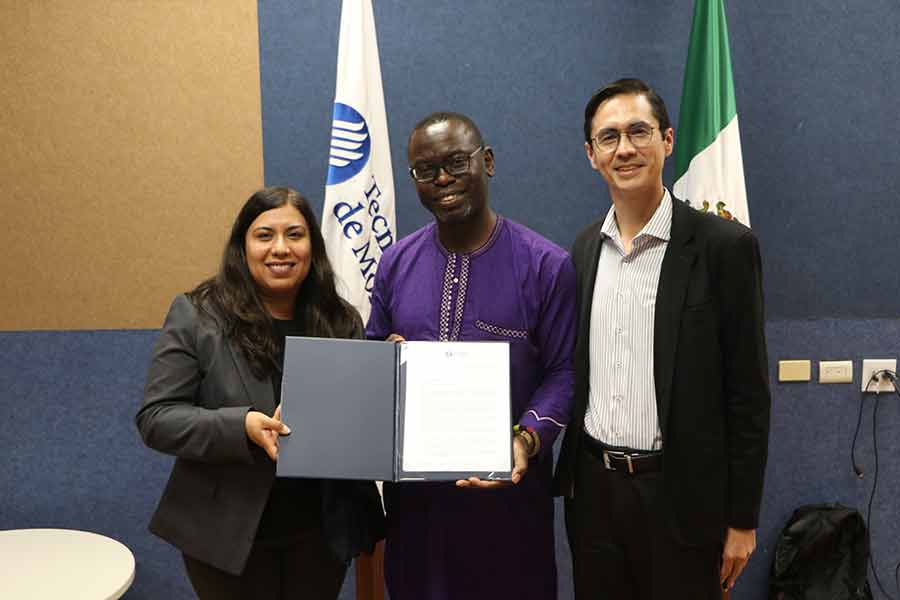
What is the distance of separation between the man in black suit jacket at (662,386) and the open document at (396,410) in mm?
322

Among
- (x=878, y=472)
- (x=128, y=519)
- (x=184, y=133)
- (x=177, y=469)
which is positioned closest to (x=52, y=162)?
(x=184, y=133)

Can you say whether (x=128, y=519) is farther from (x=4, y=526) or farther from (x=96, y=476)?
(x=4, y=526)

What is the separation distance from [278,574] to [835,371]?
7.43 feet

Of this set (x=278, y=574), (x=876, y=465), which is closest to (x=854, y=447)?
(x=876, y=465)

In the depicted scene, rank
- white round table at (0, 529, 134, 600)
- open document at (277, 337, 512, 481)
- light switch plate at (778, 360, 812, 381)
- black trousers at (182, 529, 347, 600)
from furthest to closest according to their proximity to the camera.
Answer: light switch plate at (778, 360, 812, 381) < white round table at (0, 529, 134, 600) < black trousers at (182, 529, 347, 600) < open document at (277, 337, 512, 481)

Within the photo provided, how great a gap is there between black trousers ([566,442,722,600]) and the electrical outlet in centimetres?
150

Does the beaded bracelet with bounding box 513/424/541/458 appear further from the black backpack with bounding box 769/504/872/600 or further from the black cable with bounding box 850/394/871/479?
the black cable with bounding box 850/394/871/479

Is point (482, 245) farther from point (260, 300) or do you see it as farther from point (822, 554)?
point (822, 554)

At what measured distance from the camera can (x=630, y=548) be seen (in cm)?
150

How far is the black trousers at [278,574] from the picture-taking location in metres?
1.40

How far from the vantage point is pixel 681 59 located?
2467 millimetres

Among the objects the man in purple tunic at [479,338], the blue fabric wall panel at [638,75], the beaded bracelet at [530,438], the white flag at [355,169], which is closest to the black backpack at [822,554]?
the blue fabric wall panel at [638,75]

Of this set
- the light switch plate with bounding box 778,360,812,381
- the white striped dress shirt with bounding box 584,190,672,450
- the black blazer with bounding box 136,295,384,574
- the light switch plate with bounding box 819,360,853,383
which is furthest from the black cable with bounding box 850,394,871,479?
the black blazer with bounding box 136,295,384,574

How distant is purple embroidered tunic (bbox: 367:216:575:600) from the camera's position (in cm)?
150
